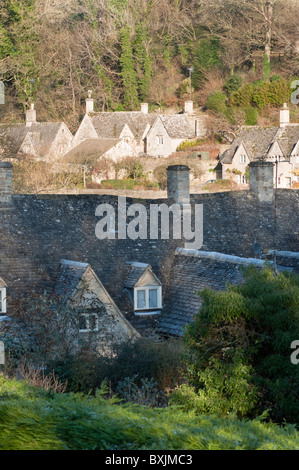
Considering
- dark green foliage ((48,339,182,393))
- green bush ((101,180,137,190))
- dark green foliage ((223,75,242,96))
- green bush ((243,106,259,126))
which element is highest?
dark green foliage ((223,75,242,96))

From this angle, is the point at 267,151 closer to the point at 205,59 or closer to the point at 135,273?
the point at 205,59

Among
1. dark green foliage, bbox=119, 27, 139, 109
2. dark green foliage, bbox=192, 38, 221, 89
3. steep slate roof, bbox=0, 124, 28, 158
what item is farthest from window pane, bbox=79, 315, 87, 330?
dark green foliage, bbox=192, 38, 221, 89

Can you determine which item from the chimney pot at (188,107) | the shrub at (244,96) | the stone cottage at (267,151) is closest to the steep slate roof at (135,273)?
the stone cottage at (267,151)

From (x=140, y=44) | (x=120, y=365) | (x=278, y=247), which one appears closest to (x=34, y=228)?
(x=120, y=365)

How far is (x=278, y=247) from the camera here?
25.2 metres

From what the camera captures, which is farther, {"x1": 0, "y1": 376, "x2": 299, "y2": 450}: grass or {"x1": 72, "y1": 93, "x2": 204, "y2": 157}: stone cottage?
{"x1": 72, "y1": 93, "x2": 204, "y2": 157}: stone cottage

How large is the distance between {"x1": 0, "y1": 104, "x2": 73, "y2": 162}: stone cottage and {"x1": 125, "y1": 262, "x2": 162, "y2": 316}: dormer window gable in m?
39.4

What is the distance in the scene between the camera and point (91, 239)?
73.6 feet

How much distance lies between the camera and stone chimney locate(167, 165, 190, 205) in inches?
983

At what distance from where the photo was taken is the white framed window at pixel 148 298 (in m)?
21.0

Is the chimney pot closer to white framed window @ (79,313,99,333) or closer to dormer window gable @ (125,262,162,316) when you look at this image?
dormer window gable @ (125,262,162,316)

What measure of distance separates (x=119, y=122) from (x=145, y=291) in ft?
154
